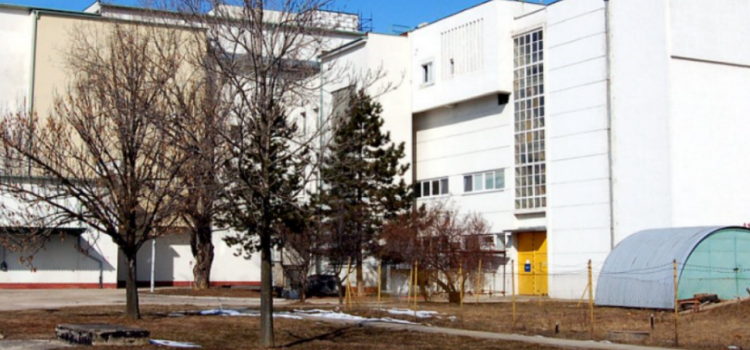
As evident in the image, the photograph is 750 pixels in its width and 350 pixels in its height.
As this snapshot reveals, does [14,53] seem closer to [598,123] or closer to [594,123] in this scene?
[594,123]

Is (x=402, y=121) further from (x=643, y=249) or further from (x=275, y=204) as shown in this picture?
(x=275, y=204)

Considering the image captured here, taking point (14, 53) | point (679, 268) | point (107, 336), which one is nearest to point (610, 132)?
point (679, 268)

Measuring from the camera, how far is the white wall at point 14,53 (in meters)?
57.4

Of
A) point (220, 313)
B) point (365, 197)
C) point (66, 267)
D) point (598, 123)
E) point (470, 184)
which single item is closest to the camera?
point (220, 313)

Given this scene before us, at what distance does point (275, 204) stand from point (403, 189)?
30762mm

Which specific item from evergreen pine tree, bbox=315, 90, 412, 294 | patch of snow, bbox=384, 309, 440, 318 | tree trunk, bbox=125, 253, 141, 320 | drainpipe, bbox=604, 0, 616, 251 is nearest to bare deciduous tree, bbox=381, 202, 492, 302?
evergreen pine tree, bbox=315, 90, 412, 294

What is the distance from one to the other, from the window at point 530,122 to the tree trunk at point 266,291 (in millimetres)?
30411

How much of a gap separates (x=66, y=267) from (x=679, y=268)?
36.6 m

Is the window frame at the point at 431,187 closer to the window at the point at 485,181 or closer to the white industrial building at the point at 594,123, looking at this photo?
the window at the point at 485,181

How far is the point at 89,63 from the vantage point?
1039 inches

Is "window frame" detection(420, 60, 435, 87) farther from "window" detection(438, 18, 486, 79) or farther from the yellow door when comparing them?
the yellow door

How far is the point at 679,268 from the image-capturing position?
3444 centimetres

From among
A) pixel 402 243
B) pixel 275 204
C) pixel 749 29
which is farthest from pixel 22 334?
pixel 749 29

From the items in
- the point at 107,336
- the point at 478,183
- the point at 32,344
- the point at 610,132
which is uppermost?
the point at 610,132
